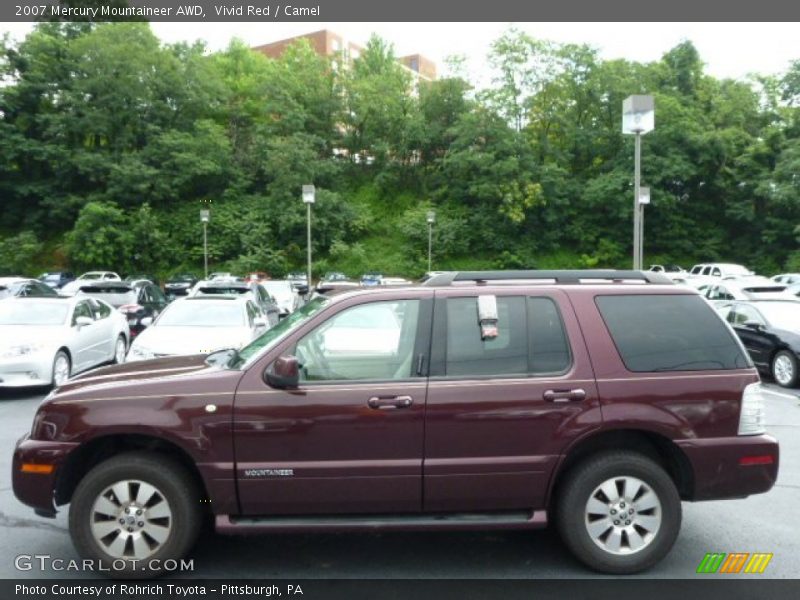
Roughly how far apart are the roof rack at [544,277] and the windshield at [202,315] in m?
6.91

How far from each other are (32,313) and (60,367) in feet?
4.32

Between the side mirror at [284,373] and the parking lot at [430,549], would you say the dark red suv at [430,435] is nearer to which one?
the side mirror at [284,373]

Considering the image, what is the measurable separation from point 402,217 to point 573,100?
14.5 metres

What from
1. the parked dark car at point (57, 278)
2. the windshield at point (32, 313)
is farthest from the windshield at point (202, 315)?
the parked dark car at point (57, 278)

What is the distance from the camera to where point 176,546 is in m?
4.17

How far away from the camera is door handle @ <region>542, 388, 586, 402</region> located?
4258 millimetres

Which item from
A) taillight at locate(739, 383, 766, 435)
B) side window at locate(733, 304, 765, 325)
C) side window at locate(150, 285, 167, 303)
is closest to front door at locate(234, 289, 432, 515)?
taillight at locate(739, 383, 766, 435)

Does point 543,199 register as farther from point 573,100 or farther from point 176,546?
point 176,546

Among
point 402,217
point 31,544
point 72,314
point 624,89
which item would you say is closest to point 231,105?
point 402,217

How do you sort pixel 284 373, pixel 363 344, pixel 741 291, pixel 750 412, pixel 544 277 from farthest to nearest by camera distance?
1. pixel 741 291
2. pixel 544 277
3. pixel 363 344
4. pixel 750 412
5. pixel 284 373

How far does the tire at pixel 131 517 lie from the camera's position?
4.15 meters

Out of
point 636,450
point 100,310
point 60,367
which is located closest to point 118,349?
point 100,310

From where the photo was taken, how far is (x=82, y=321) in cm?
1177

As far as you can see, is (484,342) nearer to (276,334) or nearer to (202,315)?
(276,334)
